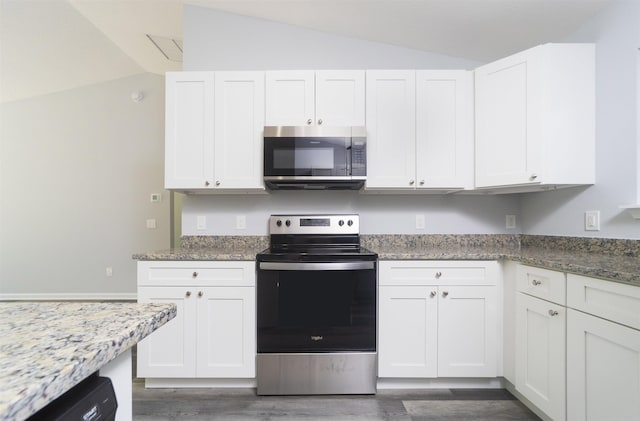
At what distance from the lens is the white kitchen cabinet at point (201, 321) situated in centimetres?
188

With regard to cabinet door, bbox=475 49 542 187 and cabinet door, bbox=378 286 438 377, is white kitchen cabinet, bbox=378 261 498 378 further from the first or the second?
cabinet door, bbox=475 49 542 187

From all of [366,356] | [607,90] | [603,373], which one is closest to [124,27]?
[366,356]

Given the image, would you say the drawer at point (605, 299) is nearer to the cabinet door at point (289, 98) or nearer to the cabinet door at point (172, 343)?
the cabinet door at point (289, 98)

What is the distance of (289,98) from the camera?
7.00 feet

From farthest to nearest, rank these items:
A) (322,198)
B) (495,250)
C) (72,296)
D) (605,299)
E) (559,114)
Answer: (72,296) → (322,198) → (495,250) → (559,114) → (605,299)

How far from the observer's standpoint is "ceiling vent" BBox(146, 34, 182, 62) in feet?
10.2

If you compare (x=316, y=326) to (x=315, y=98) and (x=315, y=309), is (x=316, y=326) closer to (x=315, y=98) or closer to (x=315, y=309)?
(x=315, y=309)

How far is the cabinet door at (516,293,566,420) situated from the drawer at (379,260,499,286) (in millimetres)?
218

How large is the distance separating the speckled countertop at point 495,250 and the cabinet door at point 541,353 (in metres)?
0.25

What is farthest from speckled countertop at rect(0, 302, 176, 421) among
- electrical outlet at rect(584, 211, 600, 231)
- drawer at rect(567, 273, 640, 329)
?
electrical outlet at rect(584, 211, 600, 231)

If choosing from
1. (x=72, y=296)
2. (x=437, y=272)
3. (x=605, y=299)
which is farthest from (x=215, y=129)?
(x=72, y=296)

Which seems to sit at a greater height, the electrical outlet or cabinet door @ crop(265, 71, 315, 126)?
cabinet door @ crop(265, 71, 315, 126)

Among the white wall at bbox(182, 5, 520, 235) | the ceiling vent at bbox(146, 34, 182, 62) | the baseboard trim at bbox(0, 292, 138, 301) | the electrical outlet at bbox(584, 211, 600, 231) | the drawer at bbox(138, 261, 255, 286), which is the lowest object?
the baseboard trim at bbox(0, 292, 138, 301)

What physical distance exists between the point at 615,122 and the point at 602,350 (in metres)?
1.32
